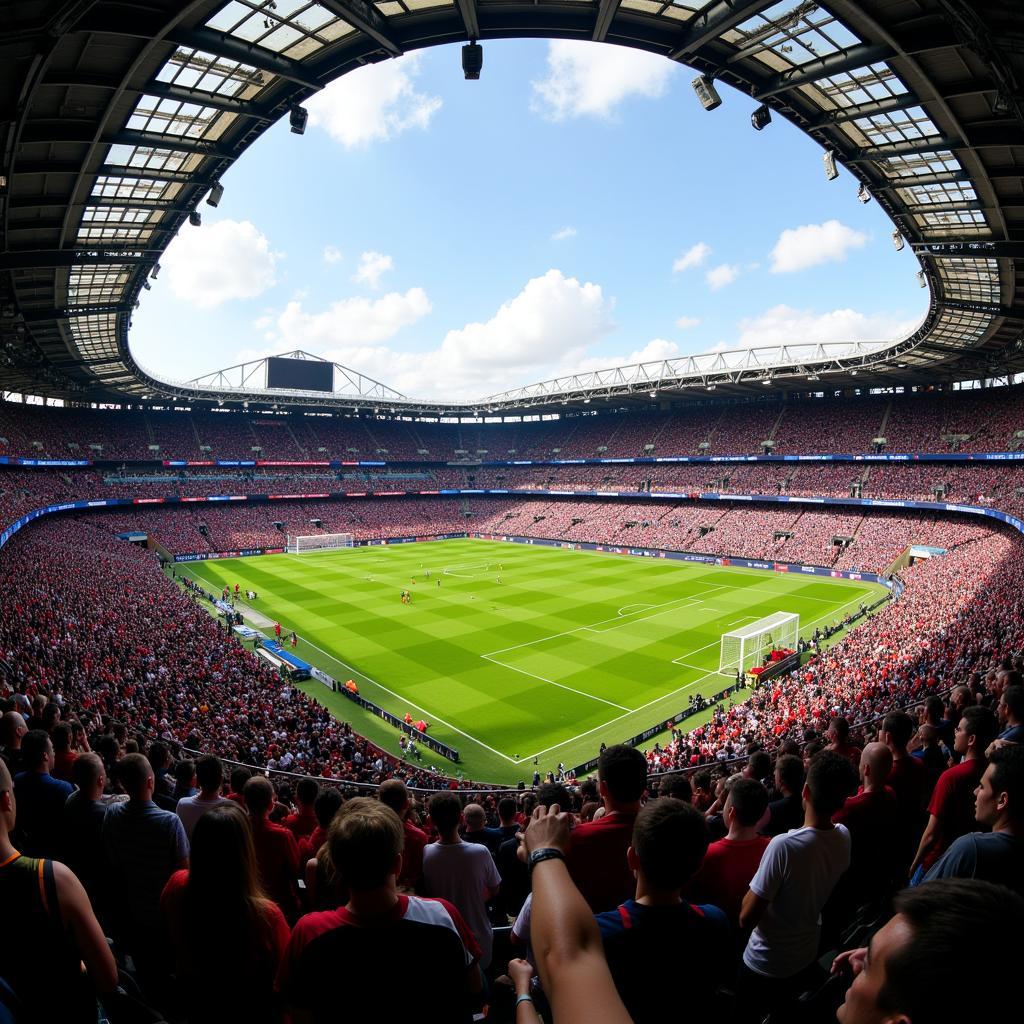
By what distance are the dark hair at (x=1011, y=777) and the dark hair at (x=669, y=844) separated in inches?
89.7

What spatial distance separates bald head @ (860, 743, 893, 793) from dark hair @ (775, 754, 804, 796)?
0.59 metres

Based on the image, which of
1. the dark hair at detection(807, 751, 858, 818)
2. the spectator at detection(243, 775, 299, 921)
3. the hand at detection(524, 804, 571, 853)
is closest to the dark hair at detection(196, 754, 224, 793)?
the spectator at detection(243, 775, 299, 921)

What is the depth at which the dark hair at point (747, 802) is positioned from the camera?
412 cm

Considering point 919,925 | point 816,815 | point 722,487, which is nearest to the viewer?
point 919,925

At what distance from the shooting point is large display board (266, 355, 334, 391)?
79.8 meters

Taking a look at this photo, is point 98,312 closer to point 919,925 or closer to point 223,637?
point 223,637

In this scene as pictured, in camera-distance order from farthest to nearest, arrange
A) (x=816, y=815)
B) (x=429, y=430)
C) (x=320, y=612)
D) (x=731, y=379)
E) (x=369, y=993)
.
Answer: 1. (x=429, y=430)
2. (x=731, y=379)
3. (x=320, y=612)
4. (x=816, y=815)
5. (x=369, y=993)

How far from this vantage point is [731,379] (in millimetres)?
58031

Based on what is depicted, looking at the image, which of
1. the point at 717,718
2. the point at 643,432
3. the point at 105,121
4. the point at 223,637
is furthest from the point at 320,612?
the point at 643,432

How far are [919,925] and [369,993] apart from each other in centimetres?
183

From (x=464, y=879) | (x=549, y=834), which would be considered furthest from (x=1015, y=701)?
(x=549, y=834)

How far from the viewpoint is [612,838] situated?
3854 millimetres

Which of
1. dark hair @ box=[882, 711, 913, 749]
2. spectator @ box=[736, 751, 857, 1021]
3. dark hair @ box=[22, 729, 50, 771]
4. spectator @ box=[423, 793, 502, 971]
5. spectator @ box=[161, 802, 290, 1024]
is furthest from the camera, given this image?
dark hair @ box=[882, 711, 913, 749]

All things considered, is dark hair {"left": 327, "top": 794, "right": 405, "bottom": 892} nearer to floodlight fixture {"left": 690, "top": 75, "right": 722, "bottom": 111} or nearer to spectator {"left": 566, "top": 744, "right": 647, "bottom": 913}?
spectator {"left": 566, "top": 744, "right": 647, "bottom": 913}
